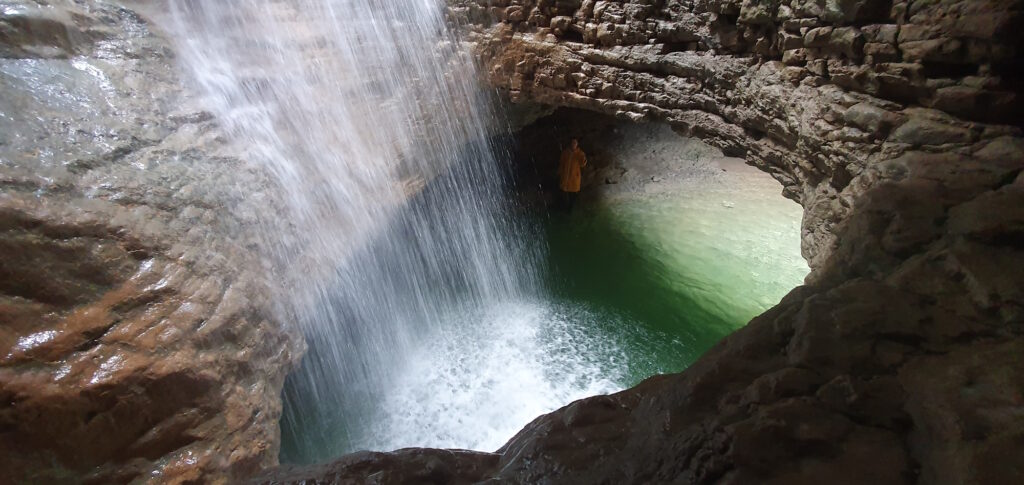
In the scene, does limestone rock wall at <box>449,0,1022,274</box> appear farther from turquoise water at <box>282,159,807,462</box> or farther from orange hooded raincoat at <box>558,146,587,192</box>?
turquoise water at <box>282,159,807,462</box>

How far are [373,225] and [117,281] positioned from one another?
2.42 meters

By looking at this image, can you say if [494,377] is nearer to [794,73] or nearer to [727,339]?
[727,339]

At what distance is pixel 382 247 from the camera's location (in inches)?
204

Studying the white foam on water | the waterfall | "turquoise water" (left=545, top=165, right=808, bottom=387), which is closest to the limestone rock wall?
the waterfall

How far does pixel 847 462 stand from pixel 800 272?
565 cm

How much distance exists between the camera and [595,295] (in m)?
6.31

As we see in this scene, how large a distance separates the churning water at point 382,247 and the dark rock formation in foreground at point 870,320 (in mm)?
2478

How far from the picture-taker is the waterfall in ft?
13.6

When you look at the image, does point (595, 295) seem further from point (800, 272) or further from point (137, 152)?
point (137, 152)

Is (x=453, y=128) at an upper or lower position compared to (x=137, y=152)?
lower

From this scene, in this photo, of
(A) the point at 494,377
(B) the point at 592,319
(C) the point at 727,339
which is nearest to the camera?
(C) the point at 727,339

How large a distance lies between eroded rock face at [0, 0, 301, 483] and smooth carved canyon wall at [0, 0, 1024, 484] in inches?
0.4

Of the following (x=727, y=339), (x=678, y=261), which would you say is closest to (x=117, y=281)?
(x=727, y=339)

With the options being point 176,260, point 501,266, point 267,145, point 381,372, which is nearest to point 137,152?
point 176,260
